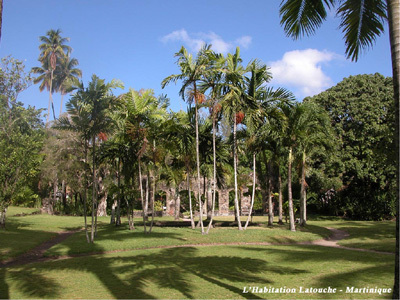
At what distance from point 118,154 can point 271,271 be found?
1243cm

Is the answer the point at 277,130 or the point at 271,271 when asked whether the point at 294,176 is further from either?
the point at 271,271

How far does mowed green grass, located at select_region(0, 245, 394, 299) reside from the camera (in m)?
6.38

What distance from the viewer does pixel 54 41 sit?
172ft

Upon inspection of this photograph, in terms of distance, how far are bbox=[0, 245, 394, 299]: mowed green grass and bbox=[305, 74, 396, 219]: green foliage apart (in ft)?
59.9

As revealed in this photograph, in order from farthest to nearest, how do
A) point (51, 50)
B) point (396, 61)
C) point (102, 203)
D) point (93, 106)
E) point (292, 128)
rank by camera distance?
1. point (51, 50)
2. point (102, 203)
3. point (292, 128)
4. point (93, 106)
5. point (396, 61)

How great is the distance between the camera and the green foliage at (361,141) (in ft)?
87.5

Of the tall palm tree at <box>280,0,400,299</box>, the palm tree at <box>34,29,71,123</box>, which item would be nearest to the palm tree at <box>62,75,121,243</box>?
the tall palm tree at <box>280,0,400,299</box>

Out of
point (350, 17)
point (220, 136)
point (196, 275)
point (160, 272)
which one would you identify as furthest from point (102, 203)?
point (350, 17)

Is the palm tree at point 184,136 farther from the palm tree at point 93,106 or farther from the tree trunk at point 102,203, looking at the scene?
the tree trunk at point 102,203

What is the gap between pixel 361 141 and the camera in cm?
2706

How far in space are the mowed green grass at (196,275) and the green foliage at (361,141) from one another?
719 inches

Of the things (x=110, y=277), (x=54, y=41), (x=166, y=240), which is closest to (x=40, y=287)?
(x=110, y=277)

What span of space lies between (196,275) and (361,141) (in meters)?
23.8

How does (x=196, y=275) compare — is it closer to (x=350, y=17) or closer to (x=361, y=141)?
(x=350, y=17)
